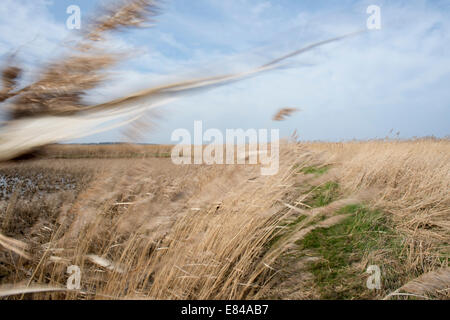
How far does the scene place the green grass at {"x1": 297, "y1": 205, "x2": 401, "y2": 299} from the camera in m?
1.79

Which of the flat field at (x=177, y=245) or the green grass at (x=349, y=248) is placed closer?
the flat field at (x=177, y=245)

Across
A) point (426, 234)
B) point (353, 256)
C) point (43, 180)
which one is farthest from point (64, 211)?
point (426, 234)

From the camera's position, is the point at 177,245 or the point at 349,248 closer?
the point at 177,245

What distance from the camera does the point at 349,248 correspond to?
7.58ft

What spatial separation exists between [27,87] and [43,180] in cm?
329

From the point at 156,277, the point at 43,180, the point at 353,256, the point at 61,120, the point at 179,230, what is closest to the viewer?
the point at 61,120

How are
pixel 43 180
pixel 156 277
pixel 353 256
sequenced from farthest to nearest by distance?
pixel 43 180
pixel 353 256
pixel 156 277

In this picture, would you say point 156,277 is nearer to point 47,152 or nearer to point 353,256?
point 47,152

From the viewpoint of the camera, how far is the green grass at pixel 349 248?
179cm

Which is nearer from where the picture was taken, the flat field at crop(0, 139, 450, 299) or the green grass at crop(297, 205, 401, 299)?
the flat field at crop(0, 139, 450, 299)

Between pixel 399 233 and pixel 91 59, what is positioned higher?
pixel 91 59

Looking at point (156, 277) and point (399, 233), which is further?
point (399, 233)
